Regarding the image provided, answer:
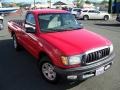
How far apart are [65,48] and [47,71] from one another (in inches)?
39.3

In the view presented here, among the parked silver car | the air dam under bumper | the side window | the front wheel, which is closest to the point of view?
the air dam under bumper

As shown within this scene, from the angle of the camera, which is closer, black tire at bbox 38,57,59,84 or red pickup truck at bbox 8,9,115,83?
red pickup truck at bbox 8,9,115,83

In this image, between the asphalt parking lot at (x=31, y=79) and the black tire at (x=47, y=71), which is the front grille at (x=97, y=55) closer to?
the asphalt parking lot at (x=31, y=79)

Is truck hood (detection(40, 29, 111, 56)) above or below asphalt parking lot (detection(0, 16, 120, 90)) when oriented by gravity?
above

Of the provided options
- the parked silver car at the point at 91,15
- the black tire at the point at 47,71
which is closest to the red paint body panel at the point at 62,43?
the black tire at the point at 47,71

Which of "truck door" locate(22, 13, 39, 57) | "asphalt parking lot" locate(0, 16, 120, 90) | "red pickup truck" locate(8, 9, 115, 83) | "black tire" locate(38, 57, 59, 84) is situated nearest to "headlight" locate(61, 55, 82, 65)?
"red pickup truck" locate(8, 9, 115, 83)

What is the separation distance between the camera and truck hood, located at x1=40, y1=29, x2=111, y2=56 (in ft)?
17.0

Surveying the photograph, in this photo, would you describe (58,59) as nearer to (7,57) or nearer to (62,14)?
(62,14)

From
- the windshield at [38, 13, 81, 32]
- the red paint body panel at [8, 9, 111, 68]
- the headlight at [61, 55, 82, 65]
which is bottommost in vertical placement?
the headlight at [61, 55, 82, 65]

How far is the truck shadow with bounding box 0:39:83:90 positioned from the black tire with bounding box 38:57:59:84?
143 mm

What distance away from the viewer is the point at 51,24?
21.6ft

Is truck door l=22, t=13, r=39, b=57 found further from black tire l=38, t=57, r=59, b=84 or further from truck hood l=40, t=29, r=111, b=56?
black tire l=38, t=57, r=59, b=84

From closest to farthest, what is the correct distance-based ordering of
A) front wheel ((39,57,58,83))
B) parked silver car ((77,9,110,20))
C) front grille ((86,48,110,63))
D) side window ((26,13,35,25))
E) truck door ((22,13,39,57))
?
front grille ((86,48,110,63)), front wheel ((39,57,58,83)), truck door ((22,13,39,57)), side window ((26,13,35,25)), parked silver car ((77,9,110,20))

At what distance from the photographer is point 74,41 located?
18.5ft
